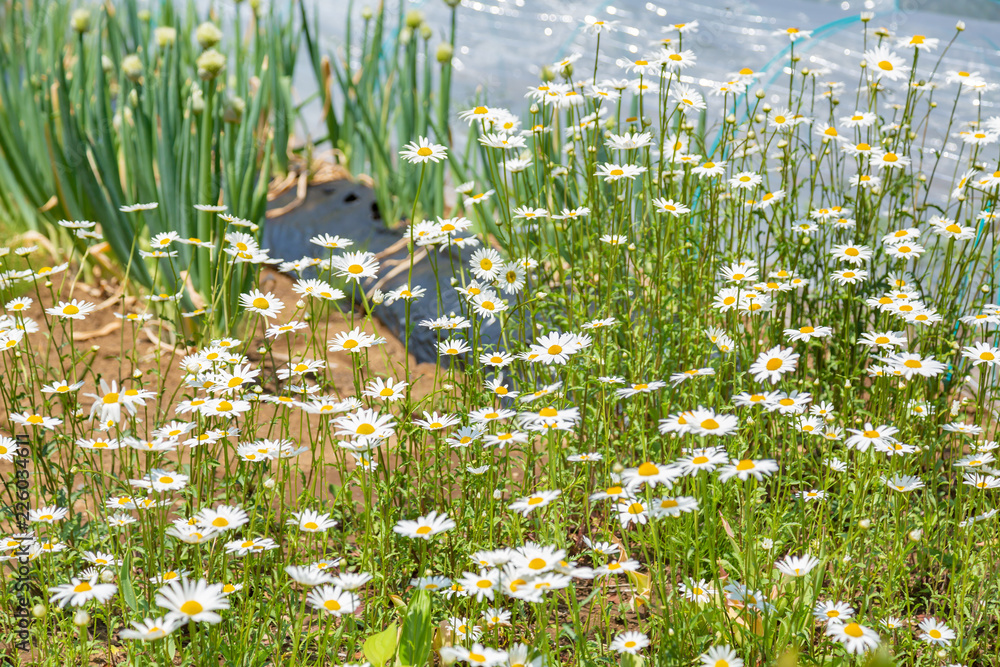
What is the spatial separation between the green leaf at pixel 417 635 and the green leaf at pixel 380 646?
0.7 inches

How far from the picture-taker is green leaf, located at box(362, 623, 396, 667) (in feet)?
4.56

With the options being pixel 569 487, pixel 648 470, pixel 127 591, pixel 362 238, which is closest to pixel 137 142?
pixel 362 238

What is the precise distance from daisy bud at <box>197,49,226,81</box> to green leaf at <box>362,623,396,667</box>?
1.87 metres

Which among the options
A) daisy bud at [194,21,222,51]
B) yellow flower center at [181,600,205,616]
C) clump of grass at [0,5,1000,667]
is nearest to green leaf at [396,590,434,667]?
clump of grass at [0,5,1000,667]

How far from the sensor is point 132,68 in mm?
2996

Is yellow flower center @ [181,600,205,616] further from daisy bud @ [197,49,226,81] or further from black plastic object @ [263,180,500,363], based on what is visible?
black plastic object @ [263,180,500,363]

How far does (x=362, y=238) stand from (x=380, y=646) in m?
2.51

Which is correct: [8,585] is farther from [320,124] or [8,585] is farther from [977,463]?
[320,124]

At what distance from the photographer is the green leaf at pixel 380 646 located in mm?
1389

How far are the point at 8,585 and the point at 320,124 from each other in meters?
3.52

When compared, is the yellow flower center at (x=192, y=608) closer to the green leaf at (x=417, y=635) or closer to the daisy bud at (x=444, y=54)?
the green leaf at (x=417, y=635)

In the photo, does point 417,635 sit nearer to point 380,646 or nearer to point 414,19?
point 380,646

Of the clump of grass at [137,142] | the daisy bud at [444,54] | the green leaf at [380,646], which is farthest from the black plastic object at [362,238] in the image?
the green leaf at [380,646]

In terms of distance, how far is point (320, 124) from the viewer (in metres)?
4.86
